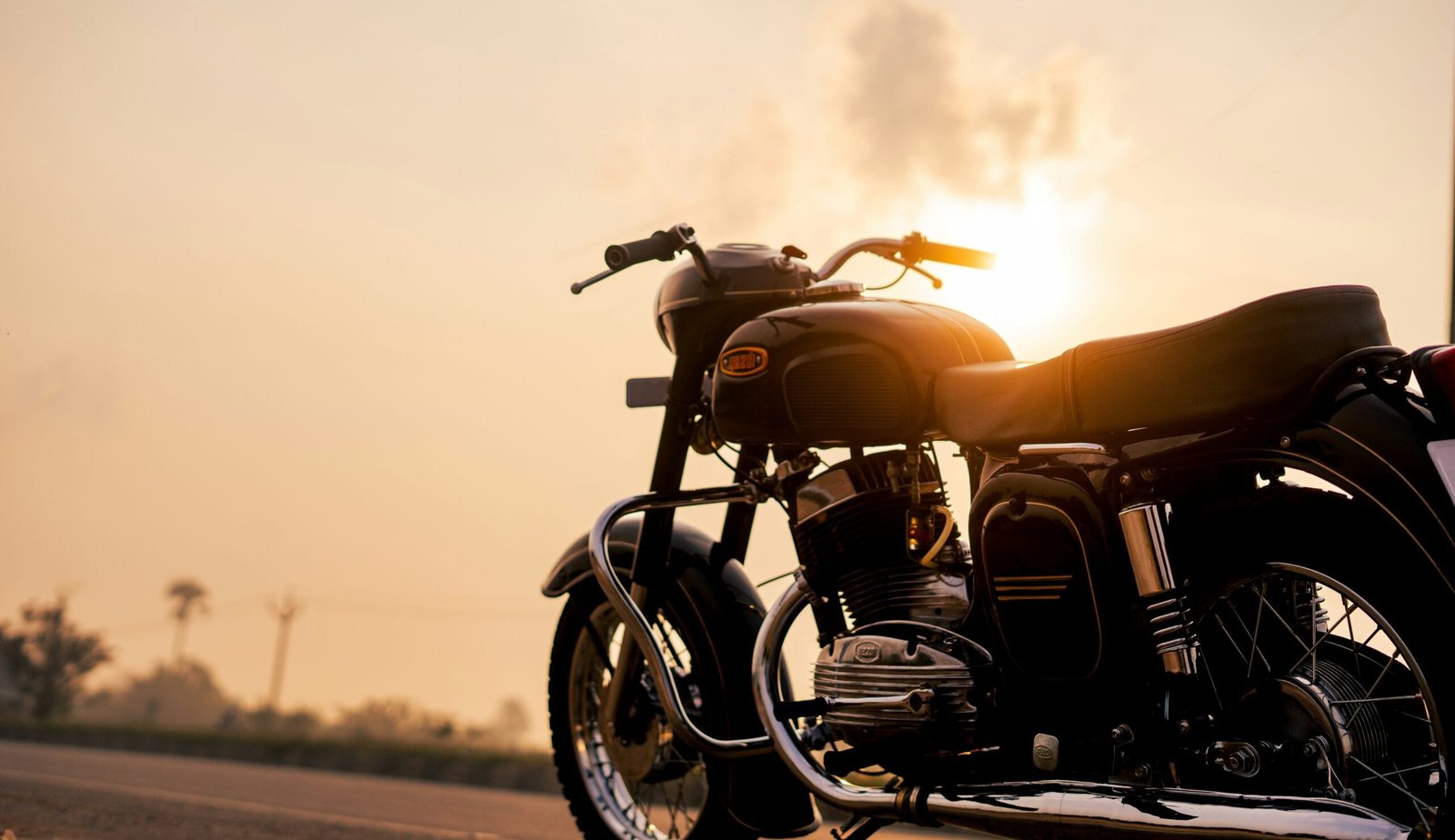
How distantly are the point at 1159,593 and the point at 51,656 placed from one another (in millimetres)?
46654

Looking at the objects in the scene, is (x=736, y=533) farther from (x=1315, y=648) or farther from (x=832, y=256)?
(x=1315, y=648)

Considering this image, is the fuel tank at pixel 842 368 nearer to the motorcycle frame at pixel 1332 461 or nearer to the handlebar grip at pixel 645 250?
the motorcycle frame at pixel 1332 461

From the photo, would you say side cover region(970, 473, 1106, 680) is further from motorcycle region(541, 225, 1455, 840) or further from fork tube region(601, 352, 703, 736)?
fork tube region(601, 352, 703, 736)

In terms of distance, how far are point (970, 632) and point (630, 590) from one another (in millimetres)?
1432

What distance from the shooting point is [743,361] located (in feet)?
13.2

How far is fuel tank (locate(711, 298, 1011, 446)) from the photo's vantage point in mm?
3695

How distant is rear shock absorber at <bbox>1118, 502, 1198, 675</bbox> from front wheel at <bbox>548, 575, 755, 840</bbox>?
5.34ft

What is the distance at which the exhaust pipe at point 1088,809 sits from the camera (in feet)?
8.64

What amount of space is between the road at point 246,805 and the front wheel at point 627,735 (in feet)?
3.95

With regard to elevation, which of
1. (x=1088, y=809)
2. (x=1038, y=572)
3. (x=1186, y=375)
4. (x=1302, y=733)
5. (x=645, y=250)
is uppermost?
(x=645, y=250)

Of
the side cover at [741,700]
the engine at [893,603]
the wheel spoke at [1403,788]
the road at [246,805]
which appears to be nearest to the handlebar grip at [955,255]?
the engine at [893,603]

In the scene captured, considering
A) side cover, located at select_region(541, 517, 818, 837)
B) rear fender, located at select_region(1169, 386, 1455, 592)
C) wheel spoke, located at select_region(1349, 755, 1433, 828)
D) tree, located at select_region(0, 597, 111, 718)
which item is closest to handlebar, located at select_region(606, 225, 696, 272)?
side cover, located at select_region(541, 517, 818, 837)

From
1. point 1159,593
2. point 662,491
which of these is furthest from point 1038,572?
point 662,491

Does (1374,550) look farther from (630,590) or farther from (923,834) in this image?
(923,834)
